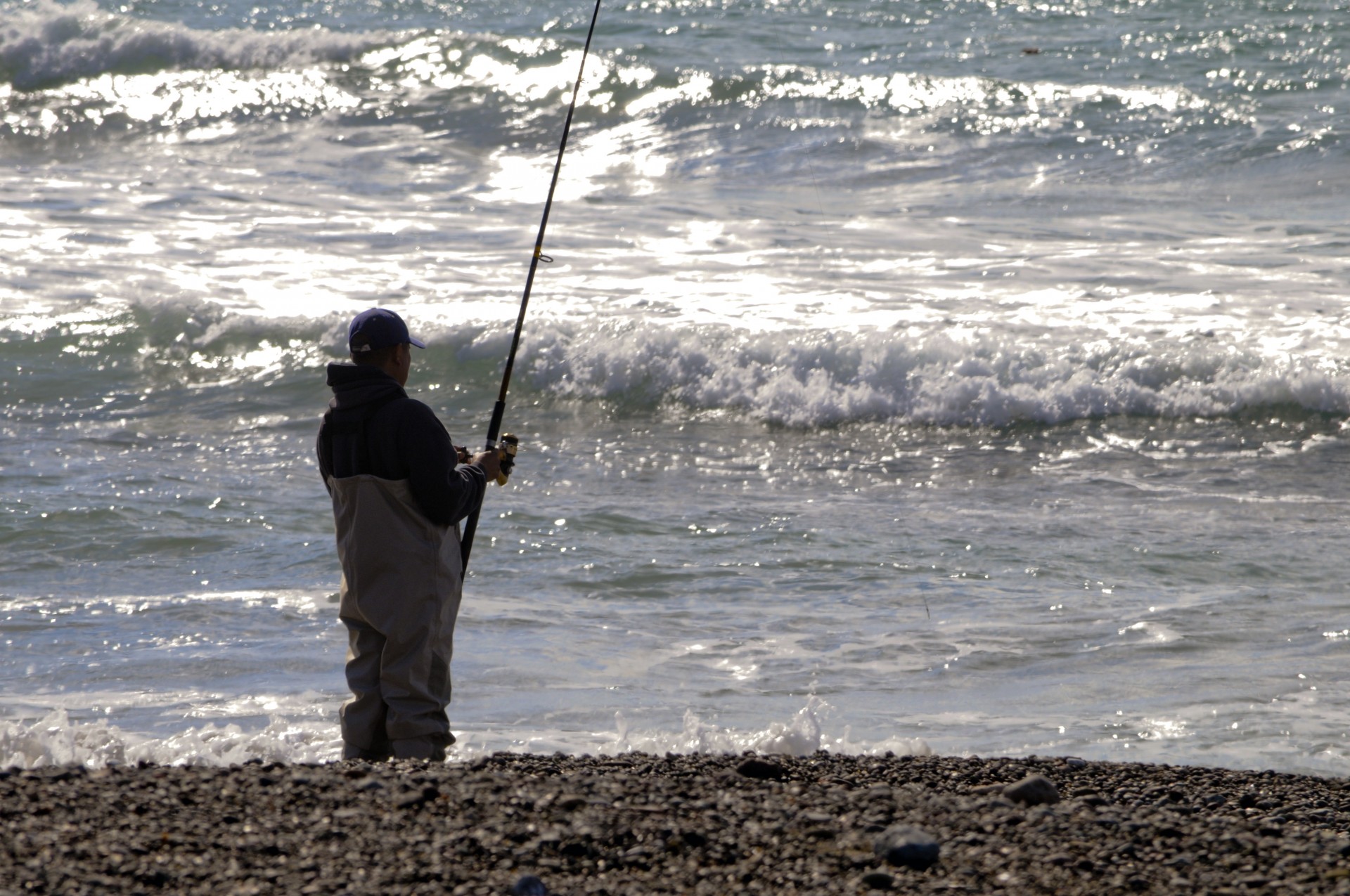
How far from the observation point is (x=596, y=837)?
9.68ft

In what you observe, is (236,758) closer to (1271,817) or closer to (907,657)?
(907,657)

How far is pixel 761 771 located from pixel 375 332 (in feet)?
4.96

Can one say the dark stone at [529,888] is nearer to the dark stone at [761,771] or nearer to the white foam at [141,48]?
the dark stone at [761,771]

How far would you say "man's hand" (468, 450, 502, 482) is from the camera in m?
4.00

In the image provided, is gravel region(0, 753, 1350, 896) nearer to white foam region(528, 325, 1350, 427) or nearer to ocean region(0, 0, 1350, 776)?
ocean region(0, 0, 1350, 776)

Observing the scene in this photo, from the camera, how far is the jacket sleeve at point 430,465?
369 cm

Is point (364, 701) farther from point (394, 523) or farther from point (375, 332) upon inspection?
point (375, 332)

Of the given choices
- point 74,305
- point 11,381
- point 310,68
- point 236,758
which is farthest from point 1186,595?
point 310,68

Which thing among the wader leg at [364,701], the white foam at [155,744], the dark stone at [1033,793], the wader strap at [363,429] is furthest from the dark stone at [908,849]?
the white foam at [155,744]

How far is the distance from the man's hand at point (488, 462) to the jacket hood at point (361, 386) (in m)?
0.32

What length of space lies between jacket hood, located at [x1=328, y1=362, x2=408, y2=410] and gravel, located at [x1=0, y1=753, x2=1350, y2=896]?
911 mm

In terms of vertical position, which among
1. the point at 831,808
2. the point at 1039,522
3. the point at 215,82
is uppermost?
the point at 215,82

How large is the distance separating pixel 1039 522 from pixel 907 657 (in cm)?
191

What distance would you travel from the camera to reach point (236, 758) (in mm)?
4297
